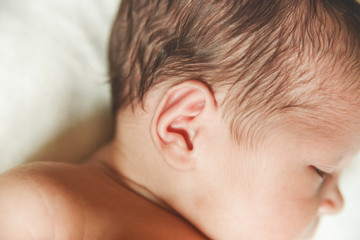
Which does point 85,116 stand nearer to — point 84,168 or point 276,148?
point 84,168

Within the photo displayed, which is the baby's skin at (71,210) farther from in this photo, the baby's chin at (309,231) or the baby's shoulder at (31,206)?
the baby's chin at (309,231)

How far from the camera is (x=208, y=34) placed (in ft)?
2.53

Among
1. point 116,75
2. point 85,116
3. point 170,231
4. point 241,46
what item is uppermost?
point 241,46

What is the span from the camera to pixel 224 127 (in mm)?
789

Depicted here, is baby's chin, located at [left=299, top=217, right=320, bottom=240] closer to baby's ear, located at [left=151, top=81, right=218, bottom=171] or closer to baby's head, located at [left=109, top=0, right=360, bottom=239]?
baby's head, located at [left=109, top=0, right=360, bottom=239]

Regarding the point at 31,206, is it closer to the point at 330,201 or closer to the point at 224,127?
the point at 224,127

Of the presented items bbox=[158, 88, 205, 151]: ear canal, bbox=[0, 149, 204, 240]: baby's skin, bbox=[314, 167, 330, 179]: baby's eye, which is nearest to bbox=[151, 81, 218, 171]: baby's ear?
bbox=[158, 88, 205, 151]: ear canal

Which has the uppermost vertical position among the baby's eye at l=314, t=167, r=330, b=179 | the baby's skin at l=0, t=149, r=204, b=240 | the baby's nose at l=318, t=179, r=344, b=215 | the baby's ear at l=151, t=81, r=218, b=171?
the baby's ear at l=151, t=81, r=218, b=171

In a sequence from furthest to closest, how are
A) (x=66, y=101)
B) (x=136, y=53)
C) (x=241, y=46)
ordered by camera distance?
(x=66, y=101)
(x=136, y=53)
(x=241, y=46)

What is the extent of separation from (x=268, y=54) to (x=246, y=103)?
98 millimetres

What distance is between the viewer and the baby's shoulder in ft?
2.53

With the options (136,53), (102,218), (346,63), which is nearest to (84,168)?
(102,218)

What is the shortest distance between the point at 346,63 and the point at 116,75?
493mm

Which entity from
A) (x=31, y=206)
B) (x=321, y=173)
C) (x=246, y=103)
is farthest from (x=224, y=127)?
(x=31, y=206)
